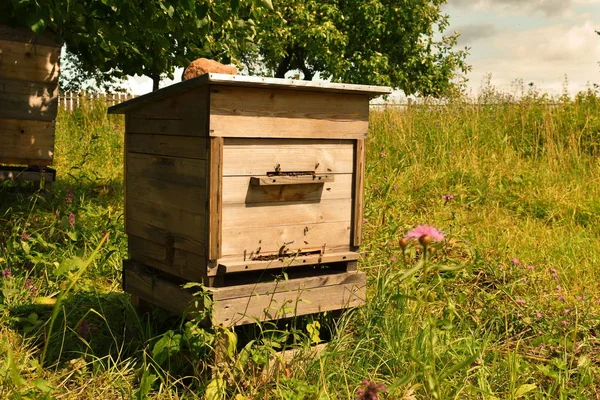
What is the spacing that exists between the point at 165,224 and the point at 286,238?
0.63 metres

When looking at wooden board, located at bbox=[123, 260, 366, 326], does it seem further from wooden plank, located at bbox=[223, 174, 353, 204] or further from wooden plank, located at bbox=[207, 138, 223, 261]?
wooden plank, located at bbox=[223, 174, 353, 204]

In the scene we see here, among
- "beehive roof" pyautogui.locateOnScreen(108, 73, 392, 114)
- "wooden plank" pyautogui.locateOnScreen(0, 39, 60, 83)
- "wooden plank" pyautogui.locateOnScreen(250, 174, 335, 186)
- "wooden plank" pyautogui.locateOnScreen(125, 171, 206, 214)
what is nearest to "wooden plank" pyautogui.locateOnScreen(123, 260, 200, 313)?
"wooden plank" pyautogui.locateOnScreen(125, 171, 206, 214)

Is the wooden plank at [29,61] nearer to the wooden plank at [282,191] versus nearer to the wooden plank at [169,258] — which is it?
the wooden plank at [169,258]

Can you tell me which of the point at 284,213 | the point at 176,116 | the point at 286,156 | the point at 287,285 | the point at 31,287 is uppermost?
the point at 176,116

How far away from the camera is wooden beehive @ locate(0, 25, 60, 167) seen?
5.73m

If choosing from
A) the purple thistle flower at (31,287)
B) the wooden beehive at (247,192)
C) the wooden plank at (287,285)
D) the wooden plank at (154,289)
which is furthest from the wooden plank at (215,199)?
the purple thistle flower at (31,287)

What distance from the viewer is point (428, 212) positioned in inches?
238

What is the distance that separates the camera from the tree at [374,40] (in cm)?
1898

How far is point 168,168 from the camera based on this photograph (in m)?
3.43

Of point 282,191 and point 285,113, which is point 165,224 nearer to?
point 282,191

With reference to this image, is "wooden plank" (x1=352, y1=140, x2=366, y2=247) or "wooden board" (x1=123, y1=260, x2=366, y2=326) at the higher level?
"wooden plank" (x1=352, y1=140, x2=366, y2=247)

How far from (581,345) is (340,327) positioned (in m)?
1.27

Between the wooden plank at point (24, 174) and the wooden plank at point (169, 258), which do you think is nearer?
the wooden plank at point (169, 258)

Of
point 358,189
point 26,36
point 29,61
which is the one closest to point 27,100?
point 29,61
